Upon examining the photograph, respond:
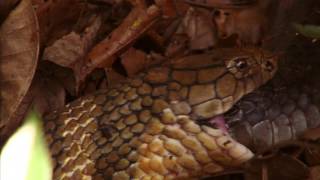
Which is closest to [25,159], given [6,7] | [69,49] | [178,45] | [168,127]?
[168,127]

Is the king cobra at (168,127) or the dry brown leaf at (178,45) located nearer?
the king cobra at (168,127)

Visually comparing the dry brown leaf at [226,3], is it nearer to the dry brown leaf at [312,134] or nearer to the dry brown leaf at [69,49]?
the dry brown leaf at [69,49]

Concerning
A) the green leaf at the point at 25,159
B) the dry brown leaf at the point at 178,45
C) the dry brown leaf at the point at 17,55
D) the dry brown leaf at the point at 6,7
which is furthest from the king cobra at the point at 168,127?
the green leaf at the point at 25,159

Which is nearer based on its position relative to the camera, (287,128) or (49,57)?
(287,128)

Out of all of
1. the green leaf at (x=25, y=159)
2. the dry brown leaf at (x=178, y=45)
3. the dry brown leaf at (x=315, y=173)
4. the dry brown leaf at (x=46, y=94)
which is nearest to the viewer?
the green leaf at (x=25, y=159)

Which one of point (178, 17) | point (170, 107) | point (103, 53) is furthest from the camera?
point (178, 17)

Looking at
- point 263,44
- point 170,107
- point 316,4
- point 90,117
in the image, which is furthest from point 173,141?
point 316,4

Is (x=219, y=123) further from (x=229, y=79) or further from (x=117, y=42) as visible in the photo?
(x=117, y=42)

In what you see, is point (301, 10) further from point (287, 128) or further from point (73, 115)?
point (73, 115)
